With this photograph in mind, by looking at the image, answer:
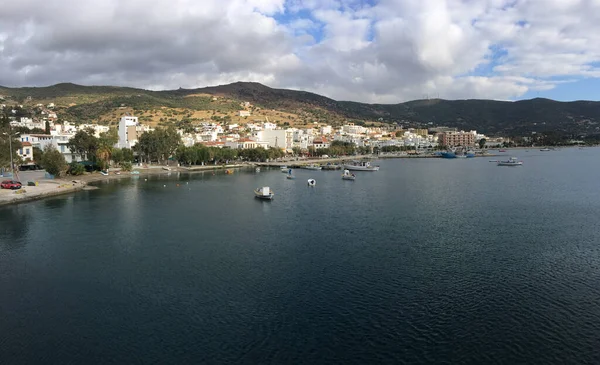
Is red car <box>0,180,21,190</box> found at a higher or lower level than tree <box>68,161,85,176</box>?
lower

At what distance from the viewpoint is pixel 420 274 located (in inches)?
625

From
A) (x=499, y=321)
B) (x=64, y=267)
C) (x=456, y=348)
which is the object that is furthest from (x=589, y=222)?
(x=64, y=267)

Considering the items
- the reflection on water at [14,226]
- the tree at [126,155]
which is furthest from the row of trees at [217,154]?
the reflection on water at [14,226]

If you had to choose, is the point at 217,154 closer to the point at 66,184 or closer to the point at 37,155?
the point at 37,155

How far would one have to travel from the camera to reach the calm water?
10.8m

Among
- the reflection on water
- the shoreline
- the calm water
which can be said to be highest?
the shoreline

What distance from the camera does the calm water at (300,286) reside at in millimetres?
10781

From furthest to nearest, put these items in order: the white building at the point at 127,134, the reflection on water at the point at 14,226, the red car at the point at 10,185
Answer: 1. the white building at the point at 127,134
2. the red car at the point at 10,185
3. the reflection on water at the point at 14,226

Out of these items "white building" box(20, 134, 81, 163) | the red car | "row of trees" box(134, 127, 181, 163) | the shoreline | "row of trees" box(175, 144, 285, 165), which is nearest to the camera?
the shoreline

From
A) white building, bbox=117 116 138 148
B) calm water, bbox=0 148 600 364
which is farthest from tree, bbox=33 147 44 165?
calm water, bbox=0 148 600 364

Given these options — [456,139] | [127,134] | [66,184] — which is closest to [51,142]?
[127,134]

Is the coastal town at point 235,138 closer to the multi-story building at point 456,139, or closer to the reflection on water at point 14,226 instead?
the multi-story building at point 456,139

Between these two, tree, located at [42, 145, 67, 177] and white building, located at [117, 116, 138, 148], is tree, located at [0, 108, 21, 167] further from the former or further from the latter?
white building, located at [117, 116, 138, 148]

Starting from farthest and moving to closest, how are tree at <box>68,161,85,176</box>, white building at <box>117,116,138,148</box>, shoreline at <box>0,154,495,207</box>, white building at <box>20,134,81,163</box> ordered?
white building at <box>117,116,138,148</box> → white building at <box>20,134,81,163</box> → tree at <box>68,161,85,176</box> → shoreline at <box>0,154,495,207</box>
